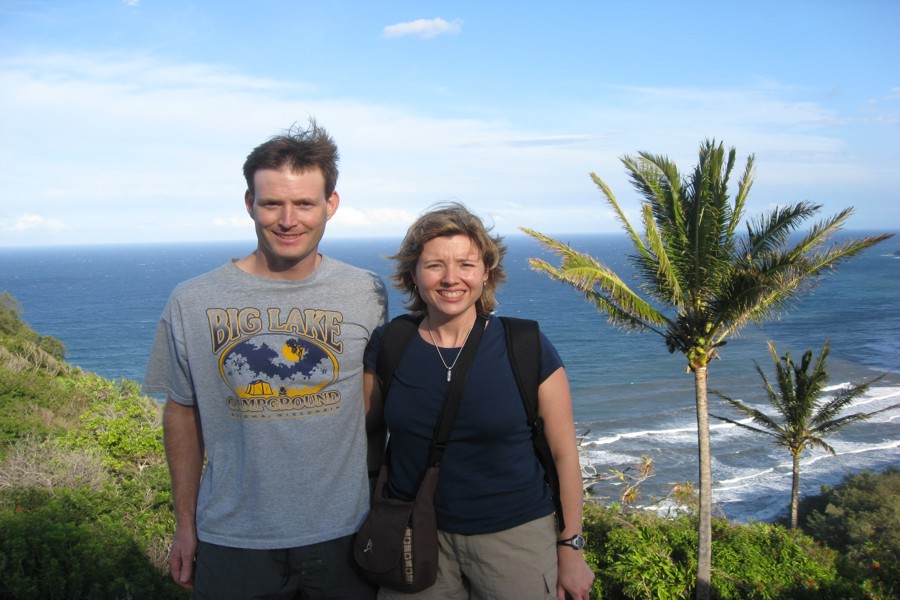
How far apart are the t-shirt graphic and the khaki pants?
0.74 m

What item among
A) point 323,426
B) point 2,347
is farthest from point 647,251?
point 2,347

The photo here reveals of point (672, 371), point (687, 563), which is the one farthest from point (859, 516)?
point (672, 371)

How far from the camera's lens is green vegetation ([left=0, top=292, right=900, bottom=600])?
5.23 metres

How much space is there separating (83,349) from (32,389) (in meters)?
53.6

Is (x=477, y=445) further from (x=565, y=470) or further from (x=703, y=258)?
(x=703, y=258)

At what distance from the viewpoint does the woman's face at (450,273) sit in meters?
2.71

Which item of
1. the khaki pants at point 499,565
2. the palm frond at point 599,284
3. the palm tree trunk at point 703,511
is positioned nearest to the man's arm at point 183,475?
the khaki pants at point 499,565

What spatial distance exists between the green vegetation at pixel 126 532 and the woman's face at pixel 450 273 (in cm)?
382

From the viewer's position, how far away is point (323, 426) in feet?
8.88

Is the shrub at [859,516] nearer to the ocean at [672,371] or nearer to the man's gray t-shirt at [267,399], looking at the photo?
the ocean at [672,371]

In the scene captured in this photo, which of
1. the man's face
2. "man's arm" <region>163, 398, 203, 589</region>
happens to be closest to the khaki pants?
"man's arm" <region>163, 398, 203, 589</region>

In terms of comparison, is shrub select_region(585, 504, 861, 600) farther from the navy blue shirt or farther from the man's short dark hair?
the man's short dark hair

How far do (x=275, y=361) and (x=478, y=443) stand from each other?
84cm

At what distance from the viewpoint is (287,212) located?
8.86ft
